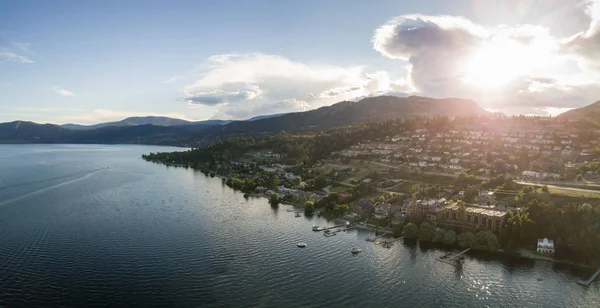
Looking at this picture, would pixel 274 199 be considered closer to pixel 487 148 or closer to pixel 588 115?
pixel 487 148

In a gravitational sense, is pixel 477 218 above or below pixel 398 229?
above

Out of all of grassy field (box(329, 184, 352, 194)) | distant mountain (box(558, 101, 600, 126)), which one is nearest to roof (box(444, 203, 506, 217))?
grassy field (box(329, 184, 352, 194))

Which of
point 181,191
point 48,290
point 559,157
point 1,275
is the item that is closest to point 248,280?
point 48,290

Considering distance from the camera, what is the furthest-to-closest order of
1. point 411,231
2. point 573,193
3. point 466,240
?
point 573,193
point 411,231
point 466,240

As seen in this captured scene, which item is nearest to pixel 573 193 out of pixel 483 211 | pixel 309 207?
pixel 483 211

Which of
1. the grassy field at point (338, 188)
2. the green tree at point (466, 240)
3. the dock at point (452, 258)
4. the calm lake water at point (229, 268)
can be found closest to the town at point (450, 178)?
the green tree at point (466, 240)

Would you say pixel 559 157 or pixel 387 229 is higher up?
pixel 559 157

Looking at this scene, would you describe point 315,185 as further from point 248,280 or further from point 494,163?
point 248,280

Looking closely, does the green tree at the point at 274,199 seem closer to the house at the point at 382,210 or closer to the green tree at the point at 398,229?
the house at the point at 382,210
